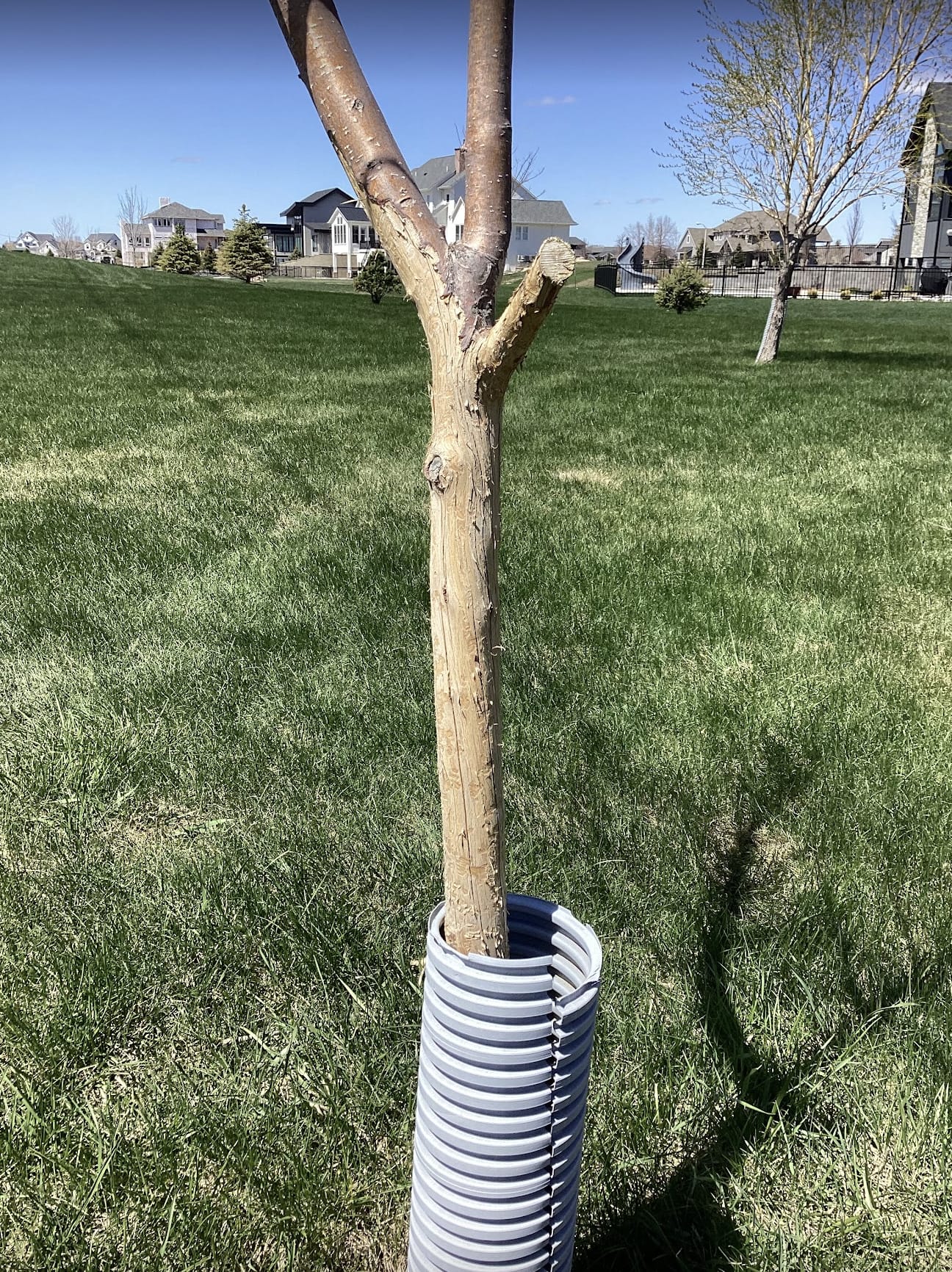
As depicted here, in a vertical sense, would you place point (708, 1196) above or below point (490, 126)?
below

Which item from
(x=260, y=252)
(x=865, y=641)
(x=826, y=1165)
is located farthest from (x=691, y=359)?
(x=260, y=252)

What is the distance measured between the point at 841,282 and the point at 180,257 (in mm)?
37168

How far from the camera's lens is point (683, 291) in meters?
32.0

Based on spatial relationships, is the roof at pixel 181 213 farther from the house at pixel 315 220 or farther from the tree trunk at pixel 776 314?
the tree trunk at pixel 776 314

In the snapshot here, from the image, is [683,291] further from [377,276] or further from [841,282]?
[841,282]

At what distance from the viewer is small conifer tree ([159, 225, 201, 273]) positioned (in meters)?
55.6

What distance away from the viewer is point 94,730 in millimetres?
3736

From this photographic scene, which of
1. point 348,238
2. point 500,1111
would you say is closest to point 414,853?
point 500,1111

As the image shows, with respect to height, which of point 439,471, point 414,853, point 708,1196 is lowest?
point 708,1196

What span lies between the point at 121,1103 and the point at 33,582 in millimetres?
3744

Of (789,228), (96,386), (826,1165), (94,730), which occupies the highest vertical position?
(789,228)

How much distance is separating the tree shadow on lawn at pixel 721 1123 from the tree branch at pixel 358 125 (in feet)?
6.18

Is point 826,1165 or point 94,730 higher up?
point 94,730

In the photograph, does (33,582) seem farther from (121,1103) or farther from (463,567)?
(463,567)
